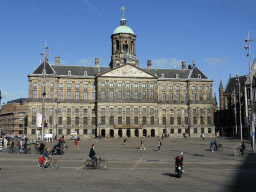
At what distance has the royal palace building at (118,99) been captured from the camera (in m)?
80.1

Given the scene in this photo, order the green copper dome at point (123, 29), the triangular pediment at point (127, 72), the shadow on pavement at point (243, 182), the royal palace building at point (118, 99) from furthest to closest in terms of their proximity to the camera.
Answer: the green copper dome at point (123, 29) < the triangular pediment at point (127, 72) < the royal palace building at point (118, 99) < the shadow on pavement at point (243, 182)

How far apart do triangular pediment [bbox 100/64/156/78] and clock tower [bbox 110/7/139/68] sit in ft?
8.59

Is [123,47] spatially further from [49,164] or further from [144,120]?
[49,164]

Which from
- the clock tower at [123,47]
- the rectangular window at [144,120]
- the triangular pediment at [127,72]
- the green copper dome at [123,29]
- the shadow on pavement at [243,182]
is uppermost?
the green copper dome at [123,29]

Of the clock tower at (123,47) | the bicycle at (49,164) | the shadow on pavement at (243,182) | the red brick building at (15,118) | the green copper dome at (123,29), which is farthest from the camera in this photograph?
the red brick building at (15,118)

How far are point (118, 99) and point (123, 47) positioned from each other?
15622mm

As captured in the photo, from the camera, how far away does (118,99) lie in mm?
81562

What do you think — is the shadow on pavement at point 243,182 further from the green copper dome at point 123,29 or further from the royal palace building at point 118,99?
the green copper dome at point 123,29

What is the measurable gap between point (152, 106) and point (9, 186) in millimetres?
70114

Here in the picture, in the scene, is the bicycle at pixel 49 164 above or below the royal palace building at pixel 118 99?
below

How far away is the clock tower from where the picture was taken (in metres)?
84.6

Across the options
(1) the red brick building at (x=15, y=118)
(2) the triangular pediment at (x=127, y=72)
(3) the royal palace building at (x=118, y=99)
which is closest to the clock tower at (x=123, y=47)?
(3) the royal palace building at (x=118, y=99)

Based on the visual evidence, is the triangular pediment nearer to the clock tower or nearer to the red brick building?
the clock tower

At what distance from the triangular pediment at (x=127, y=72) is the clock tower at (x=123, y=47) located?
2.62 metres
